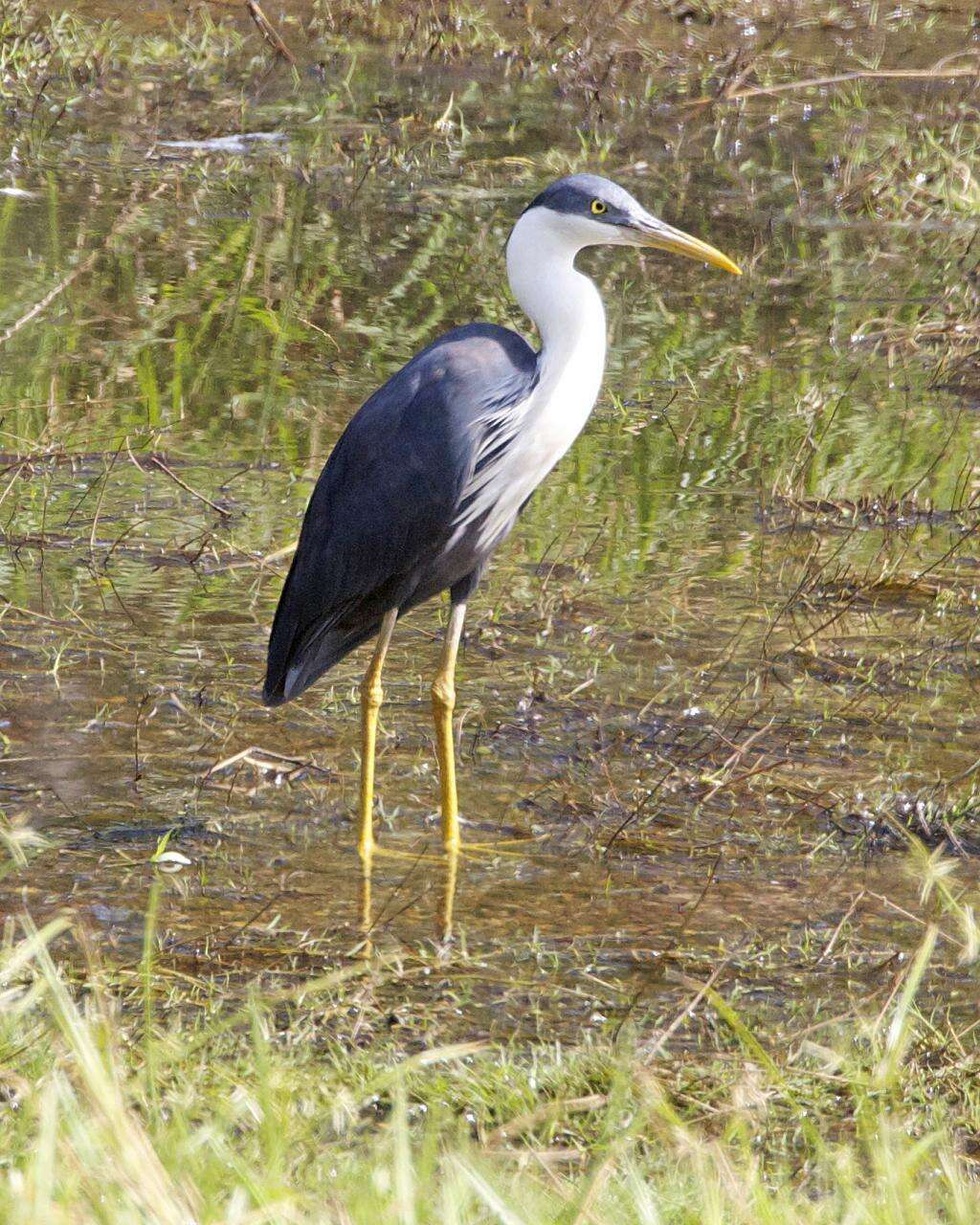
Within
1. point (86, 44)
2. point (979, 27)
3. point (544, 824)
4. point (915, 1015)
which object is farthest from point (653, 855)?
point (979, 27)


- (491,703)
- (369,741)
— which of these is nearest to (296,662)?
(369,741)

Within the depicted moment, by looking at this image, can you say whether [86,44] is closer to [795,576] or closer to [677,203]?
[677,203]

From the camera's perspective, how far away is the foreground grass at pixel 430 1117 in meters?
1.85

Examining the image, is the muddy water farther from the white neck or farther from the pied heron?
the white neck

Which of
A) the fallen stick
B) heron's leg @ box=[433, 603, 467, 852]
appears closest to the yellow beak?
heron's leg @ box=[433, 603, 467, 852]

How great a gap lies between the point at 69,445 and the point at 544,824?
2.40 meters

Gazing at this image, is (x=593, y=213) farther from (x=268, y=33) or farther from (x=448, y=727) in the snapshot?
(x=268, y=33)

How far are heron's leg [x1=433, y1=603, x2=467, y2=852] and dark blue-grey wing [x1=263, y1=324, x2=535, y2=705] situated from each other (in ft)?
0.49

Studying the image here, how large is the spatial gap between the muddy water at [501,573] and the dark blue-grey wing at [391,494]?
321 mm

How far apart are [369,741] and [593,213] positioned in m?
1.28

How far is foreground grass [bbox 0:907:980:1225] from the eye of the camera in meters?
1.85

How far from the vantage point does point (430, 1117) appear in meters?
2.57

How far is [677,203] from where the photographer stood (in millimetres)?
9266

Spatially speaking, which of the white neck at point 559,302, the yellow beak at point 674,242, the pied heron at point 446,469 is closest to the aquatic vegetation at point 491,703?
the pied heron at point 446,469
